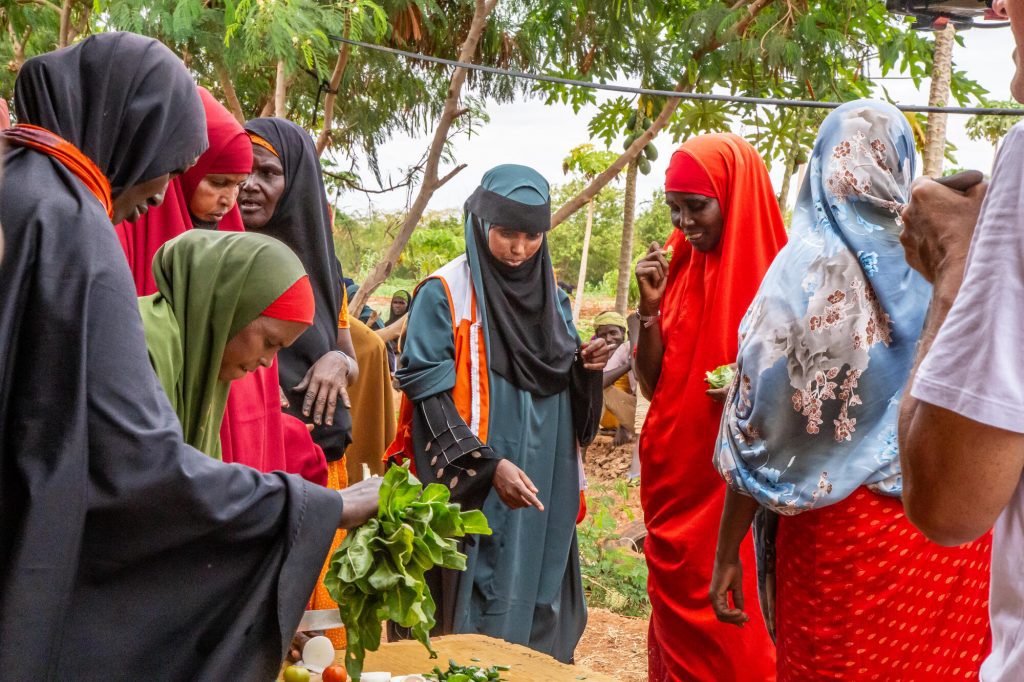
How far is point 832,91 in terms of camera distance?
24.0 ft

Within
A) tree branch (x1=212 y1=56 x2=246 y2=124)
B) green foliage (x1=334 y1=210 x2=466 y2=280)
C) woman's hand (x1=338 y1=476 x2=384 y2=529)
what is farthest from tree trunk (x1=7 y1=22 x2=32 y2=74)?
woman's hand (x1=338 y1=476 x2=384 y2=529)

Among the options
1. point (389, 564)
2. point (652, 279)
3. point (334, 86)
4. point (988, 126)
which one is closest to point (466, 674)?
point (389, 564)

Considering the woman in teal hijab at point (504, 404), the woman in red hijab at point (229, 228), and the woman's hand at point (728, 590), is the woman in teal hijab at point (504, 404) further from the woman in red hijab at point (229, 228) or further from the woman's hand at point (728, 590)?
the woman's hand at point (728, 590)

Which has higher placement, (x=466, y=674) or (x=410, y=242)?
(x=466, y=674)

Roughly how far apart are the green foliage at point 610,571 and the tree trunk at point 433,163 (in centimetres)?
244

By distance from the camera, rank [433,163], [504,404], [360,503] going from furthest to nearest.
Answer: [433,163], [504,404], [360,503]

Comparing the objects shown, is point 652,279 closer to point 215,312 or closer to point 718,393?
point 718,393

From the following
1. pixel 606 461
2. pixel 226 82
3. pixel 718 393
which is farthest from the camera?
pixel 606 461

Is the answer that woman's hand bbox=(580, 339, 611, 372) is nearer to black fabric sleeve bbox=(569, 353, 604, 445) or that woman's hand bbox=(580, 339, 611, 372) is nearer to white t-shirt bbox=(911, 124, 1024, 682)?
black fabric sleeve bbox=(569, 353, 604, 445)

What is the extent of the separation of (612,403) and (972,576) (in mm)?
8891

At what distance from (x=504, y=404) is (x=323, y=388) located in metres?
0.83

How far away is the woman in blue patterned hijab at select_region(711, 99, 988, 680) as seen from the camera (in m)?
2.71

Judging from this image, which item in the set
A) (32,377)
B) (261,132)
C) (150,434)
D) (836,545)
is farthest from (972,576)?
(261,132)

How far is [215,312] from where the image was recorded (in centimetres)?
261
